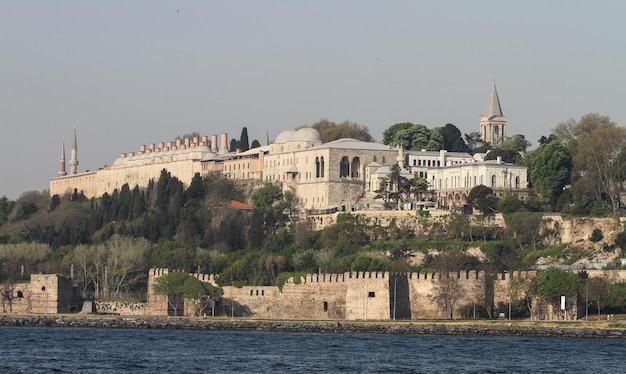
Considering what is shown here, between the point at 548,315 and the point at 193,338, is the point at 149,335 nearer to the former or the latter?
the point at 193,338

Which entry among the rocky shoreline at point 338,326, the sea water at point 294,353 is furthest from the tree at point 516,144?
the sea water at point 294,353

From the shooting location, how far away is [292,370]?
2143 inches

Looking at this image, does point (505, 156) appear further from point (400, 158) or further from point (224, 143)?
point (224, 143)

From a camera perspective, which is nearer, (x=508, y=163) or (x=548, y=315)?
(x=548, y=315)

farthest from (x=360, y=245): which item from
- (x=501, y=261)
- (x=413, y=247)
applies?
(x=501, y=261)

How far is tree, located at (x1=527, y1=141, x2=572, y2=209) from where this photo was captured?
10131 centimetres

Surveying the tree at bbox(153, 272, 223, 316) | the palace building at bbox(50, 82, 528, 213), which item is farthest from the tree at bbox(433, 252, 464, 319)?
the palace building at bbox(50, 82, 528, 213)

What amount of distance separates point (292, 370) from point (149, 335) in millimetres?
17748

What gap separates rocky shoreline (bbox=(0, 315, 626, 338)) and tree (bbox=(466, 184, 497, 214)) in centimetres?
2394

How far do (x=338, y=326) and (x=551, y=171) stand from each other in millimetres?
33063

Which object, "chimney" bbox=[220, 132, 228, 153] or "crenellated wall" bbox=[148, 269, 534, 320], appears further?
"chimney" bbox=[220, 132, 228, 153]

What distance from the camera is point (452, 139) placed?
127 meters

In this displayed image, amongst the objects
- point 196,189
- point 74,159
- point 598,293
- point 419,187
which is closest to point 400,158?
point 419,187

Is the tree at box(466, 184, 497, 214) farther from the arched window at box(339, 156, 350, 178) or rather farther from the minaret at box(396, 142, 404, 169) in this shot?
the arched window at box(339, 156, 350, 178)
